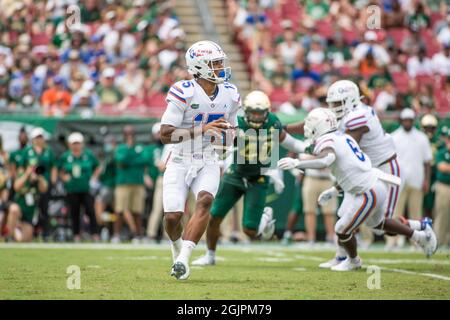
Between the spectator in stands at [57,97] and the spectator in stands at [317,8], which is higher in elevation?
the spectator in stands at [317,8]

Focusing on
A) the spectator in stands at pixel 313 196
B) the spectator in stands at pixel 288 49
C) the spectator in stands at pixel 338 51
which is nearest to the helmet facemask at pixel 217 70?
the spectator in stands at pixel 313 196

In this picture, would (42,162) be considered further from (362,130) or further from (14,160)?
(362,130)

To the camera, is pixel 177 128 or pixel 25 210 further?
pixel 25 210

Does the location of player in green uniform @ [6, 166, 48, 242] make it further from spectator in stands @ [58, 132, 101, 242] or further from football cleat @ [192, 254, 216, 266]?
football cleat @ [192, 254, 216, 266]

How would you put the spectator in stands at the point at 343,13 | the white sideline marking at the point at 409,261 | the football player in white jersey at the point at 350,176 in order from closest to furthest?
1. the football player in white jersey at the point at 350,176
2. the white sideline marking at the point at 409,261
3. the spectator in stands at the point at 343,13

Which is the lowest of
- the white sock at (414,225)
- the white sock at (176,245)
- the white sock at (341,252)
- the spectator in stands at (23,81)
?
the white sock at (341,252)

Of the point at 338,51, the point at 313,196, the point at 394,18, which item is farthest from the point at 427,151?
the point at 394,18

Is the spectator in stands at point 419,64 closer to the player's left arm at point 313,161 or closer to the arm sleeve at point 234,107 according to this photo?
the player's left arm at point 313,161

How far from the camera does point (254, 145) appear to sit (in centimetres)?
921

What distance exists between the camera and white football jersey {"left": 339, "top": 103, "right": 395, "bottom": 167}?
8.91 metres

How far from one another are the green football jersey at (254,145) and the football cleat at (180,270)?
2.20 meters

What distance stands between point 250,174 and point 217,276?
158cm

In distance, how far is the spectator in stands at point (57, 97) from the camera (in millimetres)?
14312

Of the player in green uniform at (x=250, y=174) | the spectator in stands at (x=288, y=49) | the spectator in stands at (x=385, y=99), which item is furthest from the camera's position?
the spectator in stands at (x=288, y=49)
